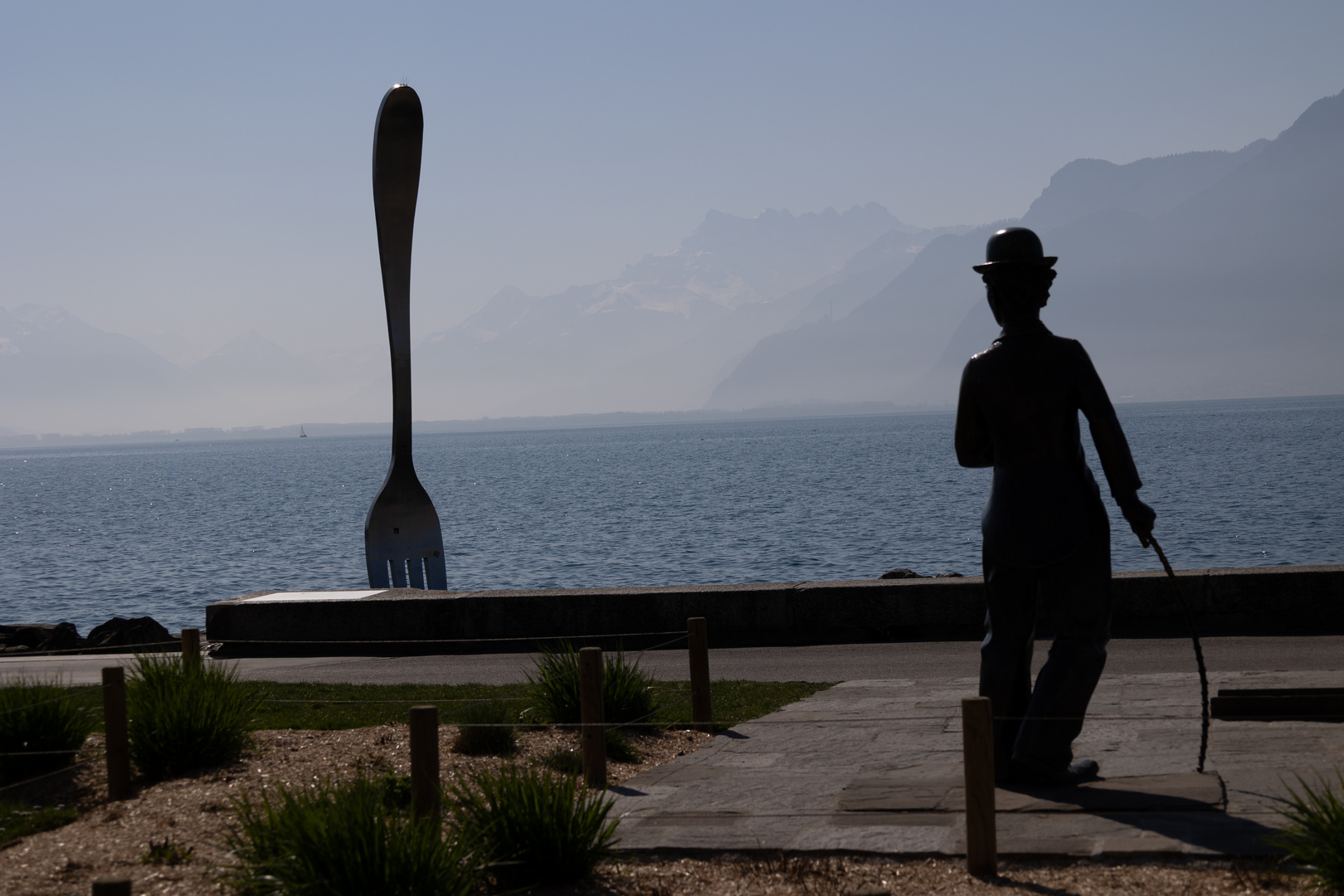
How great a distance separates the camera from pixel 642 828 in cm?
562

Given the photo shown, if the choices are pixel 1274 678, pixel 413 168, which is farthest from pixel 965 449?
pixel 413 168

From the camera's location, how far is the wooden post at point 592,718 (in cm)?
646

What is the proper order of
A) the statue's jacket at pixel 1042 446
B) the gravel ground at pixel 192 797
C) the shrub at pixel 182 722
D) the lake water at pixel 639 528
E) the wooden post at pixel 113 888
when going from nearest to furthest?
the wooden post at pixel 113 888 < the gravel ground at pixel 192 797 < the statue's jacket at pixel 1042 446 < the shrub at pixel 182 722 < the lake water at pixel 639 528

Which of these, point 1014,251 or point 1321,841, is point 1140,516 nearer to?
point 1014,251

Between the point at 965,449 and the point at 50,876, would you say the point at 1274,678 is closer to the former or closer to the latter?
the point at 965,449

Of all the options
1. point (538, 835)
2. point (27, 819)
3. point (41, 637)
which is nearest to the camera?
point (538, 835)

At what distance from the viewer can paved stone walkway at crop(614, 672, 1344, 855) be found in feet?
16.7

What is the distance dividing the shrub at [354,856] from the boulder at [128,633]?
41.0 ft

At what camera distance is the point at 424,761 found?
505 centimetres

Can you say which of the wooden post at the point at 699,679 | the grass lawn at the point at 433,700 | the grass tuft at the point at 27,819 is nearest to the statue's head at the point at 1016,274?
the wooden post at the point at 699,679

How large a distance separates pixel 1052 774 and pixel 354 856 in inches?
126

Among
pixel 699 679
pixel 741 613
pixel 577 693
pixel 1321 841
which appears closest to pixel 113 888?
pixel 1321 841

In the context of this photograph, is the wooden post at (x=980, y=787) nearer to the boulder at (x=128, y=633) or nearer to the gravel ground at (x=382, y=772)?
the gravel ground at (x=382, y=772)

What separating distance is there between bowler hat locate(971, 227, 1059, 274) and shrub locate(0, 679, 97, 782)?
5642 millimetres
